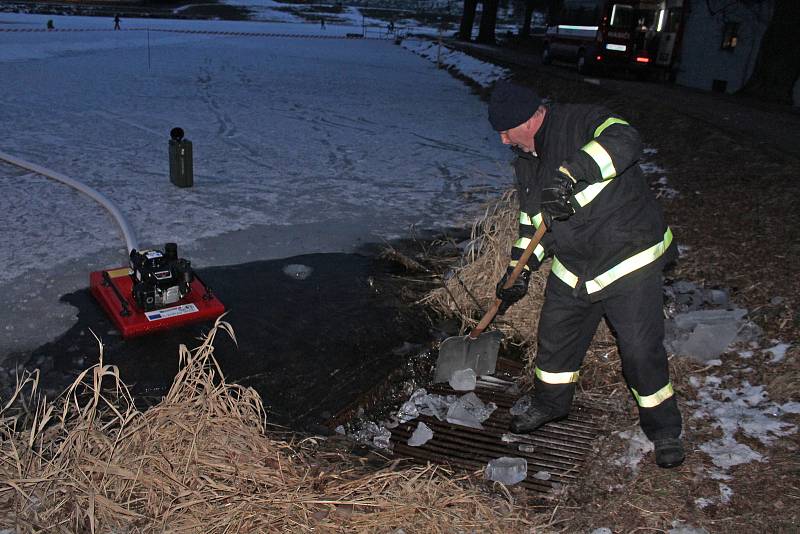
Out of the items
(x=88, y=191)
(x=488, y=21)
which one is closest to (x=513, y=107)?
(x=88, y=191)

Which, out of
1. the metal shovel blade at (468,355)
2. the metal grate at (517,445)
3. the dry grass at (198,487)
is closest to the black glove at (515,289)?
the metal shovel blade at (468,355)

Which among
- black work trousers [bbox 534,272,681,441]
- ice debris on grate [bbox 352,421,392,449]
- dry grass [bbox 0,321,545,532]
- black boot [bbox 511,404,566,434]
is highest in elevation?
black work trousers [bbox 534,272,681,441]

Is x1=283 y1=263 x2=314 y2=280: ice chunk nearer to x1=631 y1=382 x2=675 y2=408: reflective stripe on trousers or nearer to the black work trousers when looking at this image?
the black work trousers

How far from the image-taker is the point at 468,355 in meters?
3.57

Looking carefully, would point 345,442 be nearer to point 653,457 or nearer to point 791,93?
point 653,457

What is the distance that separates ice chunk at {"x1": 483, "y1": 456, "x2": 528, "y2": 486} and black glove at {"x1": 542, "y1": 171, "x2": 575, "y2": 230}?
1.08 meters

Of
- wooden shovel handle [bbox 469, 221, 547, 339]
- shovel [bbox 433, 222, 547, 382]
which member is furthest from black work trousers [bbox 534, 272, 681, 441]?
shovel [bbox 433, 222, 547, 382]

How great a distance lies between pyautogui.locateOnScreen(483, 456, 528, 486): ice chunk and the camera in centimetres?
288

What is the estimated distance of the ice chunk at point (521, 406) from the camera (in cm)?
337

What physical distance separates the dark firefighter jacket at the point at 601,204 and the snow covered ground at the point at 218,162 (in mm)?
2702

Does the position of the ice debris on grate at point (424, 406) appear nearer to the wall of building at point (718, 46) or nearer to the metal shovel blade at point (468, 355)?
the metal shovel blade at point (468, 355)

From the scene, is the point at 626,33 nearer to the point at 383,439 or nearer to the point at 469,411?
the point at 469,411

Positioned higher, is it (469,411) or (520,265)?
(520,265)

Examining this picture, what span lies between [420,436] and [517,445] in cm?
46
